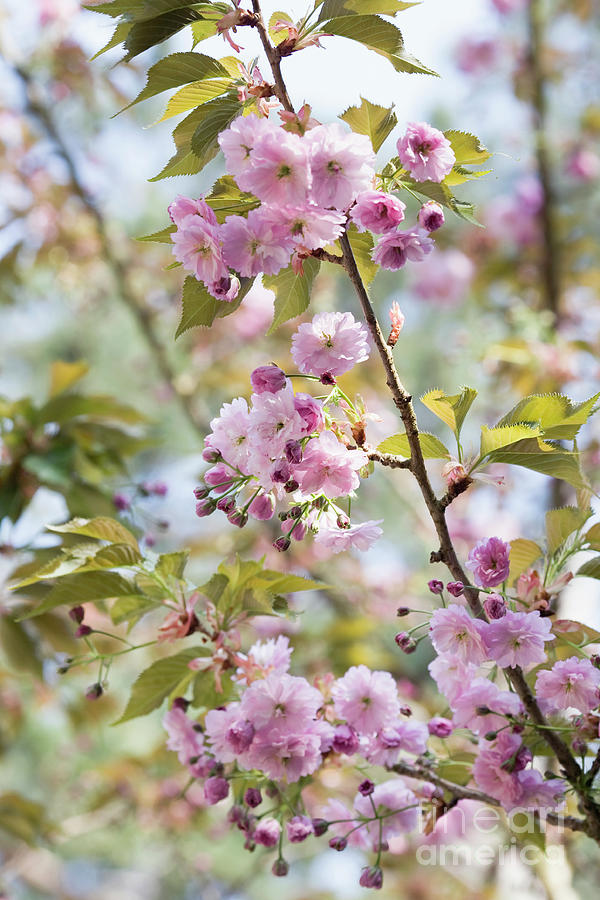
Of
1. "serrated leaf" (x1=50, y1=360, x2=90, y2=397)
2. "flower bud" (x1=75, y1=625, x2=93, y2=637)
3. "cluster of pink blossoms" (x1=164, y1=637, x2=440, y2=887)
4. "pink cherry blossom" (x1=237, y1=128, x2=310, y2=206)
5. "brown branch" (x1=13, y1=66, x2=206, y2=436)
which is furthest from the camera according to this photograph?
"brown branch" (x1=13, y1=66, x2=206, y2=436)

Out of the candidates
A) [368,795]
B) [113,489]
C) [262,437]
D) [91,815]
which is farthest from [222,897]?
[262,437]

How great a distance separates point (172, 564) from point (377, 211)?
0.34 meters

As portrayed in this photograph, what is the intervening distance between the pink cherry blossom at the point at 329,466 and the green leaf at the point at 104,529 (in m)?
0.21

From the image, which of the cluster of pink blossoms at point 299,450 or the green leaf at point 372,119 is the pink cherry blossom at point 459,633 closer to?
the cluster of pink blossoms at point 299,450

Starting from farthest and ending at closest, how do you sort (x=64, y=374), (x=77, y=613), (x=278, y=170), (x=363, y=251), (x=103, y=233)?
(x=103, y=233) < (x=64, y=374) < (x=77, y=613) < (x=363, y=251) < (x=278, y=170)

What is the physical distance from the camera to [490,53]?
244 centimetres

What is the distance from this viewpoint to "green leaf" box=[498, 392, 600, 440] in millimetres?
557

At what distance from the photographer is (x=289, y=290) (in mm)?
616

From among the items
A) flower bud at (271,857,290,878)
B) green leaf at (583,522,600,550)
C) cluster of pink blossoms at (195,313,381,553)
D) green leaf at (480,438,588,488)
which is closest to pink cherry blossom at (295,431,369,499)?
cluster of pink blossoms at (195,313,381,553)

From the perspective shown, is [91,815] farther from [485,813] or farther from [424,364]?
[424,364]

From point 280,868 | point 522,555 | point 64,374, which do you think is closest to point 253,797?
point 280,868

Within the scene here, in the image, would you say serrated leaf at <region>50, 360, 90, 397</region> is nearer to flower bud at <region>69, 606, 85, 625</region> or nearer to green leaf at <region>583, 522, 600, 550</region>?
flower bud at <region>69, 606, 85, 625</region>

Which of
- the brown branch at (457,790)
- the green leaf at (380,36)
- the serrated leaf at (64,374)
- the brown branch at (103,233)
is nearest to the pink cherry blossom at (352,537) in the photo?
the brown branch at (457,790)

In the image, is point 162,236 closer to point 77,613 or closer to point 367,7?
point 367,7
